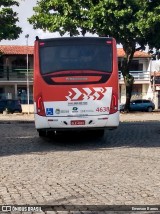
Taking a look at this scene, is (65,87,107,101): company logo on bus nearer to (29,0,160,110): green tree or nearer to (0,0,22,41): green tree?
(0,0,22,41): green tree

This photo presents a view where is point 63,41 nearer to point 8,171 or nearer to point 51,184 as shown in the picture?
point 8,171

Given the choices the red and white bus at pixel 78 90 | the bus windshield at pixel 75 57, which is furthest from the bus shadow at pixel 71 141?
the bus windshield at pixel 75 57

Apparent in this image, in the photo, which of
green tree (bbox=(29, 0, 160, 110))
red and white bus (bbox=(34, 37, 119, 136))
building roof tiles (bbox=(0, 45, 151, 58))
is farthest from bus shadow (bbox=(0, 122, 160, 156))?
building roof tiles (bbox=(0, 45, 151, 58))

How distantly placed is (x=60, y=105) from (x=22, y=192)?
6220 mm

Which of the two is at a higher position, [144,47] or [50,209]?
[144,47]

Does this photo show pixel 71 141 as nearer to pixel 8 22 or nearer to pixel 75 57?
pixel 75 57

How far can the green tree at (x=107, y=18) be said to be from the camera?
3000cm

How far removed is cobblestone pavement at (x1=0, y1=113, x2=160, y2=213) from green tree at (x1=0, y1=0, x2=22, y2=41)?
1049cm

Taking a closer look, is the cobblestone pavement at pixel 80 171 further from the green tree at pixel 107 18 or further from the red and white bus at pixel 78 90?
the green tree at pixel 107 18

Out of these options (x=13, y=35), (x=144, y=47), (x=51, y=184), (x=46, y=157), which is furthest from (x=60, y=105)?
(x=144, y=47)

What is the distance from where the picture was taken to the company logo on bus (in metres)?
12.9

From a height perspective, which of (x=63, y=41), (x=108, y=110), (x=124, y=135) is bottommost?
(x=124, y=135)

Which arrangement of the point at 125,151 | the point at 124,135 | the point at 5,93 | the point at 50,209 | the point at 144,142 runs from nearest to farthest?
the point at 50,209 < the point at 125,151 < the point at 144,142 < the point at 124,135 < the point at 5,93

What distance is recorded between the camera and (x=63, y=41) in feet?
43.6
